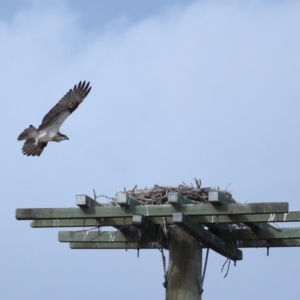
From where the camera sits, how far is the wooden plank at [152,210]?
6.80m

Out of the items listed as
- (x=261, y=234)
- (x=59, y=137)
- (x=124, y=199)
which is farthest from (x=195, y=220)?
(x=59, y=137)

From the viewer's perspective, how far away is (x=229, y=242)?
8086 mm

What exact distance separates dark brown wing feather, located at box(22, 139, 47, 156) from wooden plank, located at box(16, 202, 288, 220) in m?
5.64

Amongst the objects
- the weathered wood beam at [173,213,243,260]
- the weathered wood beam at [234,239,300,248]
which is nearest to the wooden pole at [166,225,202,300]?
the weathered wood beam at [173,213,243,260]

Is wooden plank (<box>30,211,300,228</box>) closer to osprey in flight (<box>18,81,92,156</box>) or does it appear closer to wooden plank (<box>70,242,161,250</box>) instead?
wooden plank (<box>70,242,161,250</box>)

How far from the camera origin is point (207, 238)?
293 inches

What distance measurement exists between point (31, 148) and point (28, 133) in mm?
234

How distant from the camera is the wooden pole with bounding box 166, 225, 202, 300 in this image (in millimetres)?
7215

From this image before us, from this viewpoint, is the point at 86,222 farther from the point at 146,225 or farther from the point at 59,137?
the point at 59,137

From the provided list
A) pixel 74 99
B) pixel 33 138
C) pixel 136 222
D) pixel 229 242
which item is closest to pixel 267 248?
pixel 229 242

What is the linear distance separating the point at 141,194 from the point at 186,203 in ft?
4.82

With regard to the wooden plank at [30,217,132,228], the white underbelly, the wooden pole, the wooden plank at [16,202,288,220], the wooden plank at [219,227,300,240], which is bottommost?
the wooden pole

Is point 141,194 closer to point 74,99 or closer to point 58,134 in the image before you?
point 74,99

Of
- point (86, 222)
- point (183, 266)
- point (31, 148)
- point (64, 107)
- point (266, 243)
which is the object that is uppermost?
point (64, 107)
